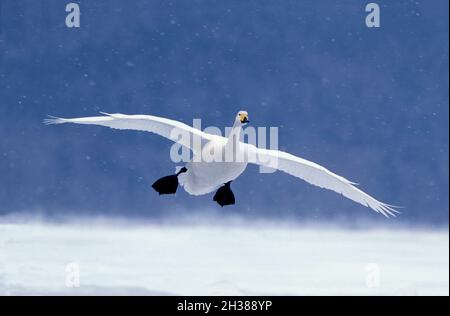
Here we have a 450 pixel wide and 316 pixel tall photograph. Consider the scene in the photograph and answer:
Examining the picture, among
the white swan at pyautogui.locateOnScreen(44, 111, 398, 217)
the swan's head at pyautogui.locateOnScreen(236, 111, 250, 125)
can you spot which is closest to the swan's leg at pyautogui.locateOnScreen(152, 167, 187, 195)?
the white swan at pyautogui.locateOnScreen(44, 111, 398, 217)

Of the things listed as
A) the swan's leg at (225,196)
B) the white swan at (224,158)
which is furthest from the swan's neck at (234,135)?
the swan's leg at (225,196)

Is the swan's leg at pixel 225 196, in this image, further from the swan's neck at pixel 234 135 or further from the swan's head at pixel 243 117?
the swan's head at pixel 243 117

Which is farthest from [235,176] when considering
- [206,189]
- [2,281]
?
[2,281]

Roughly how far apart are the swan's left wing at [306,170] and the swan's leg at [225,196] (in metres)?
0.70

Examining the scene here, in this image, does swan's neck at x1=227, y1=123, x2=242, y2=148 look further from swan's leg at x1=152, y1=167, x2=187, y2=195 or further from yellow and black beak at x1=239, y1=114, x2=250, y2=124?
swan's leg at x1=152, y1=167, x2=187, y2=195

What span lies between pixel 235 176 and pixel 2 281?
2.76 meters

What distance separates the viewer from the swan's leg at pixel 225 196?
28.0ft

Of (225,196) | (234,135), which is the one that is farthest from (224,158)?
(225,196)

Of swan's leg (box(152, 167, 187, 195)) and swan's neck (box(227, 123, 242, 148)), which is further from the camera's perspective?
swan's leg (box(152, 167, 187, 195))

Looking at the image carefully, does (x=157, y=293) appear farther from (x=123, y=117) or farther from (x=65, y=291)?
(x=123, y=117)

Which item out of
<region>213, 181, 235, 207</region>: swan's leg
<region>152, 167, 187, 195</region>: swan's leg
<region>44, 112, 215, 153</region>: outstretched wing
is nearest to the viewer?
<region>44, 112, 215, 153</region>: outstretched wing

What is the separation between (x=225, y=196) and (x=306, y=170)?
1043 millimetres

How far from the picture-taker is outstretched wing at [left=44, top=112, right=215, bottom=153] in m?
7.67

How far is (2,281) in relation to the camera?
8.57 m
